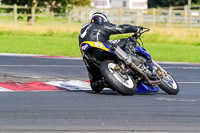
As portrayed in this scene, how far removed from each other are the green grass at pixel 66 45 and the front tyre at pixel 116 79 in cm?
963

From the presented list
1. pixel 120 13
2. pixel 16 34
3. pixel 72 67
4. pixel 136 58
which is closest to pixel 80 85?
pixel 136 58

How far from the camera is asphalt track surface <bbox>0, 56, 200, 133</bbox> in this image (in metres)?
6.10

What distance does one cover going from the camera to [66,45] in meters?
24.4

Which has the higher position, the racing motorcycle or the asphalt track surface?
the racing motorcycle

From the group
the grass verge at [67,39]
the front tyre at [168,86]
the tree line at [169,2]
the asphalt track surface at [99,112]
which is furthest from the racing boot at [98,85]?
the tree line at [169,2]

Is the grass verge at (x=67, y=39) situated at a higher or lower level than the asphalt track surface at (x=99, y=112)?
lower

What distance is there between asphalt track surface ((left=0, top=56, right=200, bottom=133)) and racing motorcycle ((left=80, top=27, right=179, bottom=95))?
0.58 ft

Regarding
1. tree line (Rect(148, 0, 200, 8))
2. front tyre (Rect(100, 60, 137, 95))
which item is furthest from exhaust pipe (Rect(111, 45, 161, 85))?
tree line (Rect(148, 0, 200, 8))

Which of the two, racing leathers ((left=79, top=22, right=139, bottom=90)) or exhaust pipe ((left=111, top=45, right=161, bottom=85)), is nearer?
exhaust pipe ((left=111, top=45, right=161, bottom=85))

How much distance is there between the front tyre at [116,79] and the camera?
8.51 m

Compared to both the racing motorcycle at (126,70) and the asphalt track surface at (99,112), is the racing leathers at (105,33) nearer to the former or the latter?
the racing motorcycle at (126,70)

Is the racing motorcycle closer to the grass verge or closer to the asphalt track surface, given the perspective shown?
the asphalt track surface

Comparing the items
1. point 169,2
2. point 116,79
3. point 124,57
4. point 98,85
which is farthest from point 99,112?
point 169,2

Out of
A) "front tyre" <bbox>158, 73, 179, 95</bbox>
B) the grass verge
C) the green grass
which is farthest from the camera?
the grass verge
